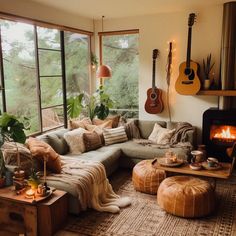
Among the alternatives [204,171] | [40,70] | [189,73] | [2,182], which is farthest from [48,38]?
[204,171]

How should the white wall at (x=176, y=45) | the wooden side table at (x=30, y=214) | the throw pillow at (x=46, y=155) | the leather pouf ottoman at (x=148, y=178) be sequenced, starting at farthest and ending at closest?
the white wall at (x=176, y=45)
the leather pouf ottoman at (x=148, y=178)
the throw pillow at (x=46, y=155)
the wooden side table at (x=30, y=214)

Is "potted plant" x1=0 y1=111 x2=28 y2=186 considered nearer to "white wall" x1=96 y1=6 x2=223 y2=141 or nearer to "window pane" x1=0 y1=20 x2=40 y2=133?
"window pane" x1=0 y1=20 x2=40 y2=133

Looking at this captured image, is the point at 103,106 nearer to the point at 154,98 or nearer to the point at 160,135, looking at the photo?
the point at 154,98

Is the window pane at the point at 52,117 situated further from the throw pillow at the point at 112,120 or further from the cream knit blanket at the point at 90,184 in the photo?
the cream knit blanket at the point at 90,184

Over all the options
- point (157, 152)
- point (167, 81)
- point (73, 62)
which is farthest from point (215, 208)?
point (73, 62)

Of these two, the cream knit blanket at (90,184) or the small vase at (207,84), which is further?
the small vase at (207,84)

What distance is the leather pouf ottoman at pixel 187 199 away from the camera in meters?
2.91

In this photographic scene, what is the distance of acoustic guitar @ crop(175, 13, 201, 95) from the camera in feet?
14.8

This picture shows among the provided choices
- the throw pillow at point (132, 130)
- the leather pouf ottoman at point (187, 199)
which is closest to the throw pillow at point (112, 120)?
the throw pillow at point (132, 130)

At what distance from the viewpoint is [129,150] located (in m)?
4.38

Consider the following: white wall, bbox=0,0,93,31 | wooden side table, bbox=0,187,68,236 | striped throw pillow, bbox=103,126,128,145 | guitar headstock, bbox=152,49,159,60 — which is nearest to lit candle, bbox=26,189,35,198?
wooden side table, bbox=0,187,68,236

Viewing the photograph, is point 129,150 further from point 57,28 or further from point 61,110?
point 57,28

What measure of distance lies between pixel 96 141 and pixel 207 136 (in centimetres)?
182

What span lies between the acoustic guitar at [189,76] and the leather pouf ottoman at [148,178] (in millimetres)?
1598
